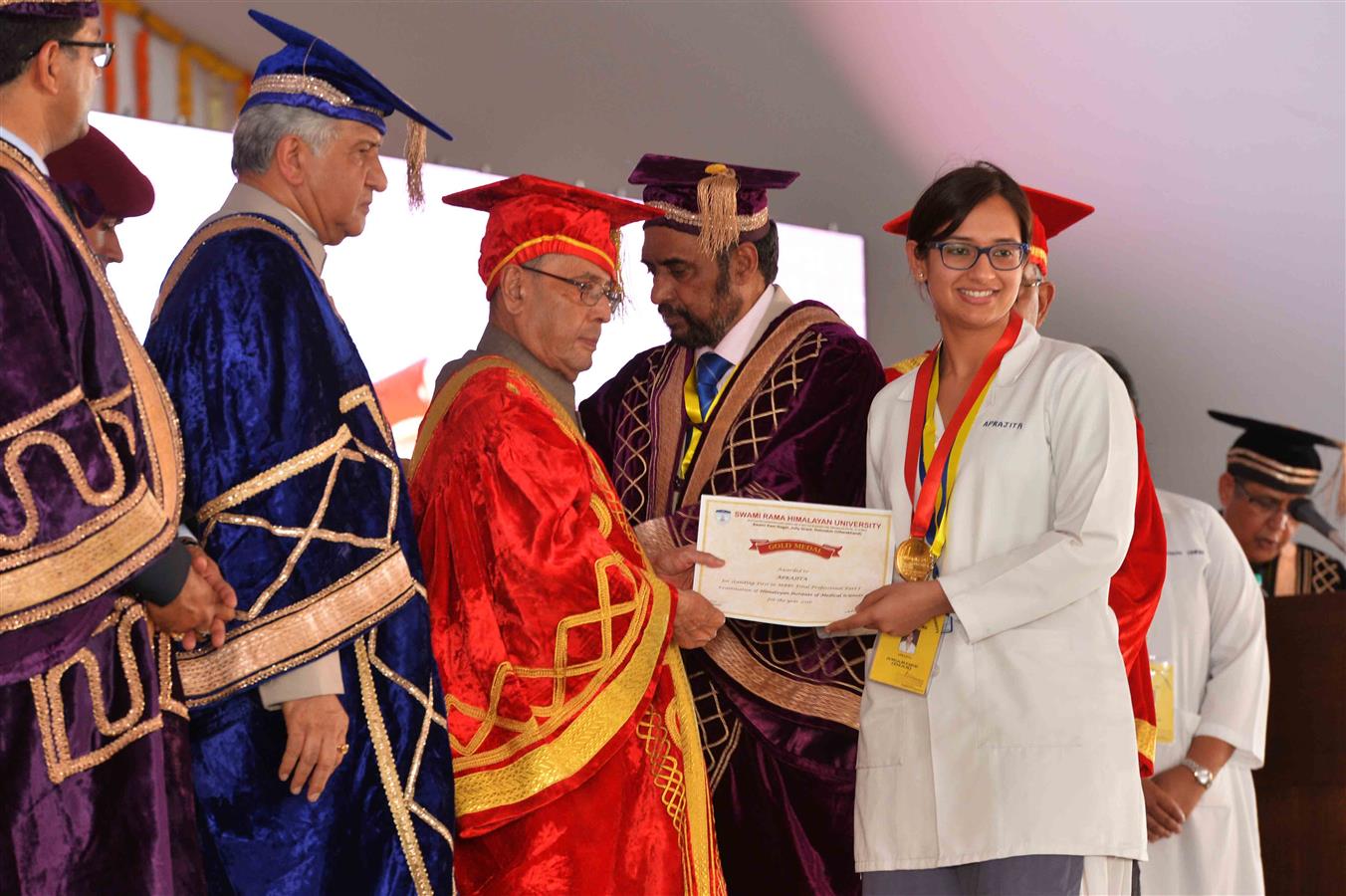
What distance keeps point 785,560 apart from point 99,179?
1876mm

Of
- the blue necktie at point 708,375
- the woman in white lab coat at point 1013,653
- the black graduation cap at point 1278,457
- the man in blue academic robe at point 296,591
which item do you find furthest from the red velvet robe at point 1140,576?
the black graduation cap at point 1278,457

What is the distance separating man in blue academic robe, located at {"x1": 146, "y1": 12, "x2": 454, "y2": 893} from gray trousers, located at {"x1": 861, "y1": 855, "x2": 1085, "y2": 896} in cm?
84

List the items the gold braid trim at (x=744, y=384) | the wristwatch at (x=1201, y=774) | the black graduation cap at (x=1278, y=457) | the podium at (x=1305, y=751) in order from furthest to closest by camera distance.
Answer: the black graduation cap at (x=1278, y=457)
the podium at (x=1305, y=751)
the wristwatch at (x=1201, y=774)
the gold braid trim at (x=744, y=384)

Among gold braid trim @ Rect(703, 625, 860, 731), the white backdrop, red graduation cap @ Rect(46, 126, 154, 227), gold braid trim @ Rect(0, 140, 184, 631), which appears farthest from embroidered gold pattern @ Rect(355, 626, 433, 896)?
the white backdrop

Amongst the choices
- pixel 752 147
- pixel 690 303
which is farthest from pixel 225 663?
pixel 752 147

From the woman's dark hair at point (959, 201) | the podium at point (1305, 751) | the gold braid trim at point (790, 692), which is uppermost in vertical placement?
the woman's dark hair at point (959, 201)

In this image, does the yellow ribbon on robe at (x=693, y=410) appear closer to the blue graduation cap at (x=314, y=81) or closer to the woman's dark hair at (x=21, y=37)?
the blue graduation cap at (x=314, y=81)

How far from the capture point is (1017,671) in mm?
2773

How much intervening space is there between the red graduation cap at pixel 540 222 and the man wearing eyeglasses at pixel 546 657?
0.87ft

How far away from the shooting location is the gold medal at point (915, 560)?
294 centimetres

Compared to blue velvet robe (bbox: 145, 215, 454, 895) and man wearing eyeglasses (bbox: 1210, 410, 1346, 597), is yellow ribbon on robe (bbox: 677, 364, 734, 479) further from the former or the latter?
man wearing eyeglasses (bbox: 1210, 410, 1346, 597)

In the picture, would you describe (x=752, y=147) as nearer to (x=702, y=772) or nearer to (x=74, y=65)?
(x=702, y=772)

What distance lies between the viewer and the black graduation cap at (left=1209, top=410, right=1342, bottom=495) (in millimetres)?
5461

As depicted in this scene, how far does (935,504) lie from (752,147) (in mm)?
3456
